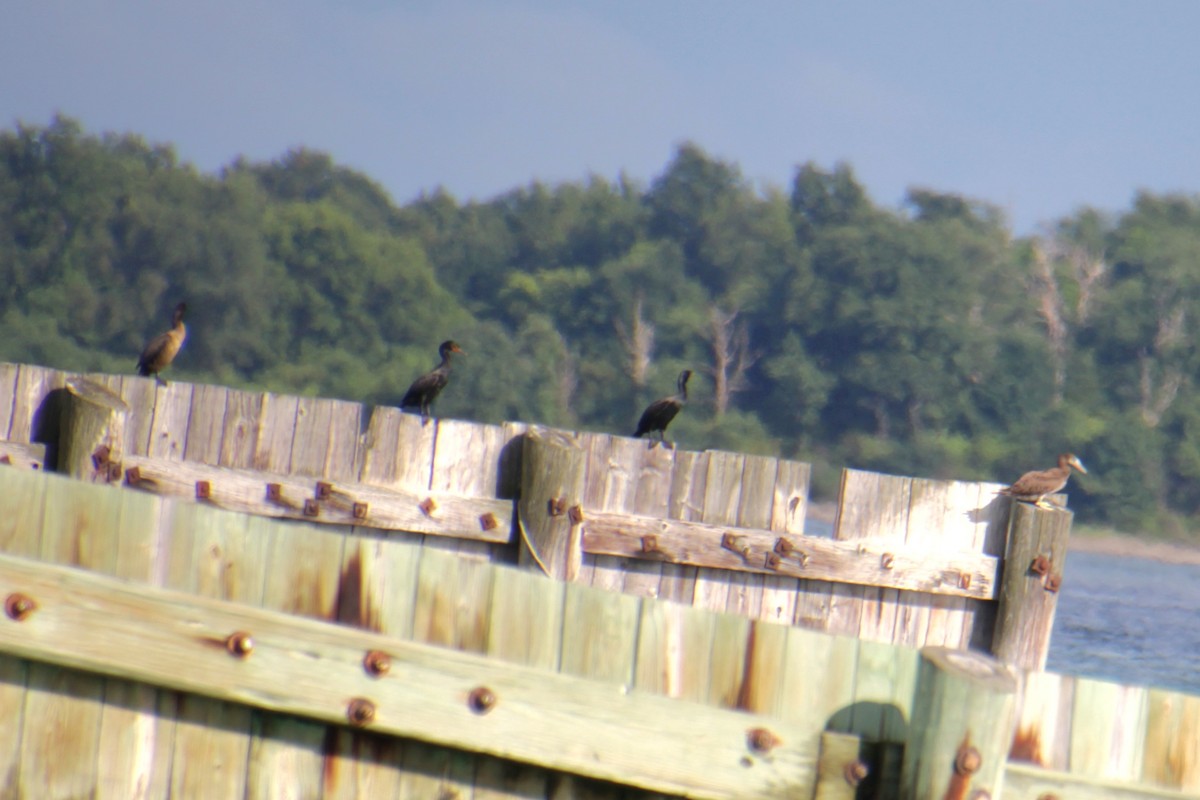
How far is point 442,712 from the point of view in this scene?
3.18m

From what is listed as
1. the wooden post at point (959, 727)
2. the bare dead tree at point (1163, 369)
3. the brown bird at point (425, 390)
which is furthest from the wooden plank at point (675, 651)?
the bare dead tree at point (1163, 369)

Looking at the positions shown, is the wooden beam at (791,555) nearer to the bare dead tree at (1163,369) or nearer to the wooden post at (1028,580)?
the wooden post at (1028,580)

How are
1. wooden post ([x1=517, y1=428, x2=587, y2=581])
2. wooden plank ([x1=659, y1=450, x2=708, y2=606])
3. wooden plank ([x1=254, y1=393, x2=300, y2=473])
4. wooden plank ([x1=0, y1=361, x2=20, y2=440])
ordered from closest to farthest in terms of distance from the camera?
1. wooden plank ([x1=0, y1=361, x2=20, y2=440])
2. wooden plank ([x1=254, y1=393, x2=300, y2=473])
3. wooden post ([x1=517, y1=428, x2=587, y2=581])
4. wooden plank ([x1=659, y1=450, x2=708, y2=606])

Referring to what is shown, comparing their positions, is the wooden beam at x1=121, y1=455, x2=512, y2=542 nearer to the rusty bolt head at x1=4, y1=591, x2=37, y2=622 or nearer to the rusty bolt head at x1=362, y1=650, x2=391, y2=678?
the rusty bolt head at x1=4, y1=591, x2=37, y2=622

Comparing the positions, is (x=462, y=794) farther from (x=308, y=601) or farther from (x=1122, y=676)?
(x=1122, y=676)

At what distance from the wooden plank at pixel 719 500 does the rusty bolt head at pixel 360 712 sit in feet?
13.5

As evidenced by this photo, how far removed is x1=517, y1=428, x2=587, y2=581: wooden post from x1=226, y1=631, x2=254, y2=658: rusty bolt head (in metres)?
3.56

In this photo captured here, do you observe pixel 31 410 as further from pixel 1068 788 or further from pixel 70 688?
pixel 1068 788

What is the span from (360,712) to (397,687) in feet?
0.27

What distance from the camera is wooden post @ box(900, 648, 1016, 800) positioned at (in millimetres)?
3006

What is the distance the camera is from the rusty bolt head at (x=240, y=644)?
318 centimetres

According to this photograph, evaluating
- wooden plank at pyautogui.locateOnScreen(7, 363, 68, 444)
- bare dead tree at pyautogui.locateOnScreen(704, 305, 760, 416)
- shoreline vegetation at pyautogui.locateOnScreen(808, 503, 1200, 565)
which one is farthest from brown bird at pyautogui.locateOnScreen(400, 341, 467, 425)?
bare dead tree at pyautogui.locateOnScreen(704, 305, 760, 416)

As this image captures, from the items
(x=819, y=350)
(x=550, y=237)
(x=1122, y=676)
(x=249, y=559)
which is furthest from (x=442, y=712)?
(x=550, y=237)

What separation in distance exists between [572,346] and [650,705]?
80.8 metres
